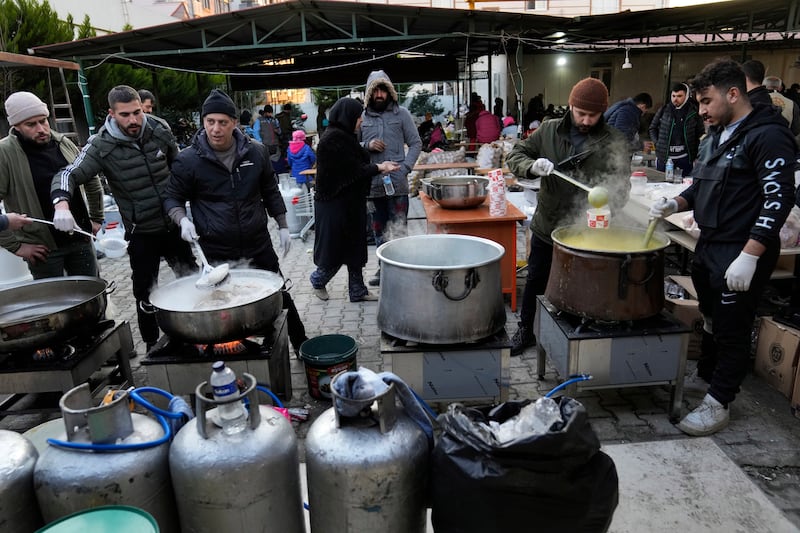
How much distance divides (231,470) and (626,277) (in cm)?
226

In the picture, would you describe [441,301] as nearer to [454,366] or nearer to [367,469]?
[454,366]

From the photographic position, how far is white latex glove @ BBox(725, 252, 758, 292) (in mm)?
2719

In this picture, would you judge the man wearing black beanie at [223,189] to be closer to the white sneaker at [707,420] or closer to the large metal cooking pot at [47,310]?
the large metal cooking pot at [47,310]

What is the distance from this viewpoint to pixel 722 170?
2877 millimetres

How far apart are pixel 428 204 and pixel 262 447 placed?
422 cm

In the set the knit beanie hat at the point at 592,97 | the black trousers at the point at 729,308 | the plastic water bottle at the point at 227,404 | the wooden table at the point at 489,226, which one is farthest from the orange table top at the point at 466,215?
the plastic water bottle at the point at 227,404

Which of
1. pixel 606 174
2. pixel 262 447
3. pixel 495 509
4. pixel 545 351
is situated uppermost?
pixel 606 174

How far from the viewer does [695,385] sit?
3703 millimetres

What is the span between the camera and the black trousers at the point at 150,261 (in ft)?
13.2

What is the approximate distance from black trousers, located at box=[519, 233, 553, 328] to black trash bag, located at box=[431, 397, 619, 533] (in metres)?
2.33

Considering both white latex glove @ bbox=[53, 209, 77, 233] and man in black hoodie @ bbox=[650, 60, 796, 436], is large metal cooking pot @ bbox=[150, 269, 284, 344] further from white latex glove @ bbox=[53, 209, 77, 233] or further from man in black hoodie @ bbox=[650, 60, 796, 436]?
man in black hoodie @ bbox=[650, 60, 796, 436]

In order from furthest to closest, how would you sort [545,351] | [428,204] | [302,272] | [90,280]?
[302,272] < [428,204] < [545,351] < [90,280]

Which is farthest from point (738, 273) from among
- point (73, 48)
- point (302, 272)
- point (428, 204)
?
point (73, 48)

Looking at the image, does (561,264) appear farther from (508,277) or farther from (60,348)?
(60,348)
